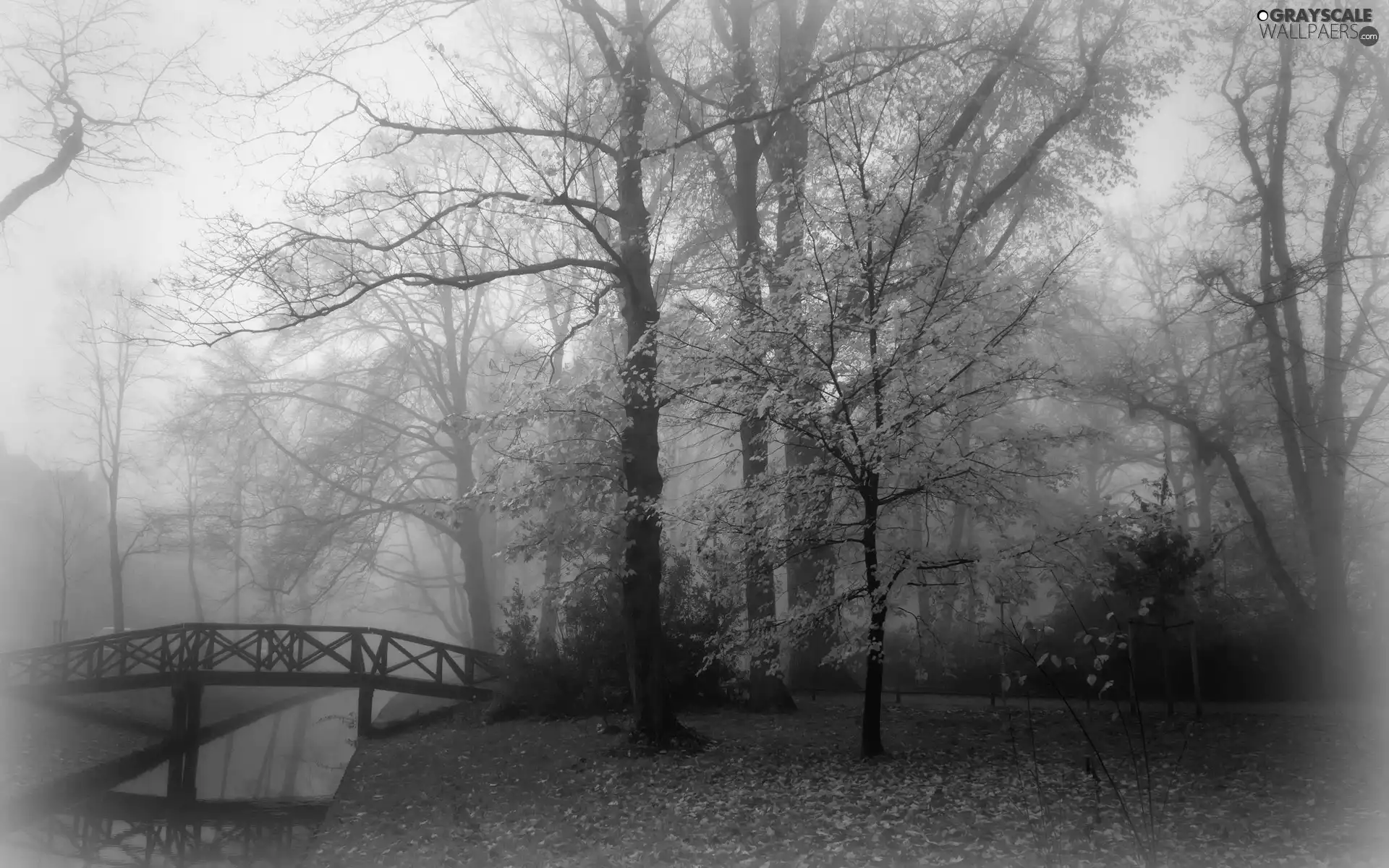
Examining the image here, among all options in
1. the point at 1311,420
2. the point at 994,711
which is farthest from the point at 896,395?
the point at 1311,420

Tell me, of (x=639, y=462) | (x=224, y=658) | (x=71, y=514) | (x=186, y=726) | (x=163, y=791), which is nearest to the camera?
(x=639, y=462)

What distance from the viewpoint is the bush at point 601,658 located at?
1304cm

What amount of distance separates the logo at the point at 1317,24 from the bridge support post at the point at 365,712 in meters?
17.1

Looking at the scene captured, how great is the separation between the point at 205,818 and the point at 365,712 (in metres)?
3.77

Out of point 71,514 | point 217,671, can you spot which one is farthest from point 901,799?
point 71,514

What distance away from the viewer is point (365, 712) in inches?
627

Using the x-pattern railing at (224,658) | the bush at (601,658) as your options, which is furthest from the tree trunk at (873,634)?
the x-pattern railing at (224,658)

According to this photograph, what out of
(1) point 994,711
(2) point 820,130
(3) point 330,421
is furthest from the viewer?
(3) point 330,421

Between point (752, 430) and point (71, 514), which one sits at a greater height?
point (71, 514)

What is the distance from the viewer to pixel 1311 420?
536 inches

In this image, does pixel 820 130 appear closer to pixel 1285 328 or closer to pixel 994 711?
pixel 994 711

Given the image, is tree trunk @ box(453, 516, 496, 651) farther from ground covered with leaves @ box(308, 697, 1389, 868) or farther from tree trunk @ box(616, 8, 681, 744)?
A: tree trunk @ box(616, 8, 681, 744)

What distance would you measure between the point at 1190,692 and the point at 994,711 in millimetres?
3769

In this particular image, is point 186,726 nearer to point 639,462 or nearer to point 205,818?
point 205,818
